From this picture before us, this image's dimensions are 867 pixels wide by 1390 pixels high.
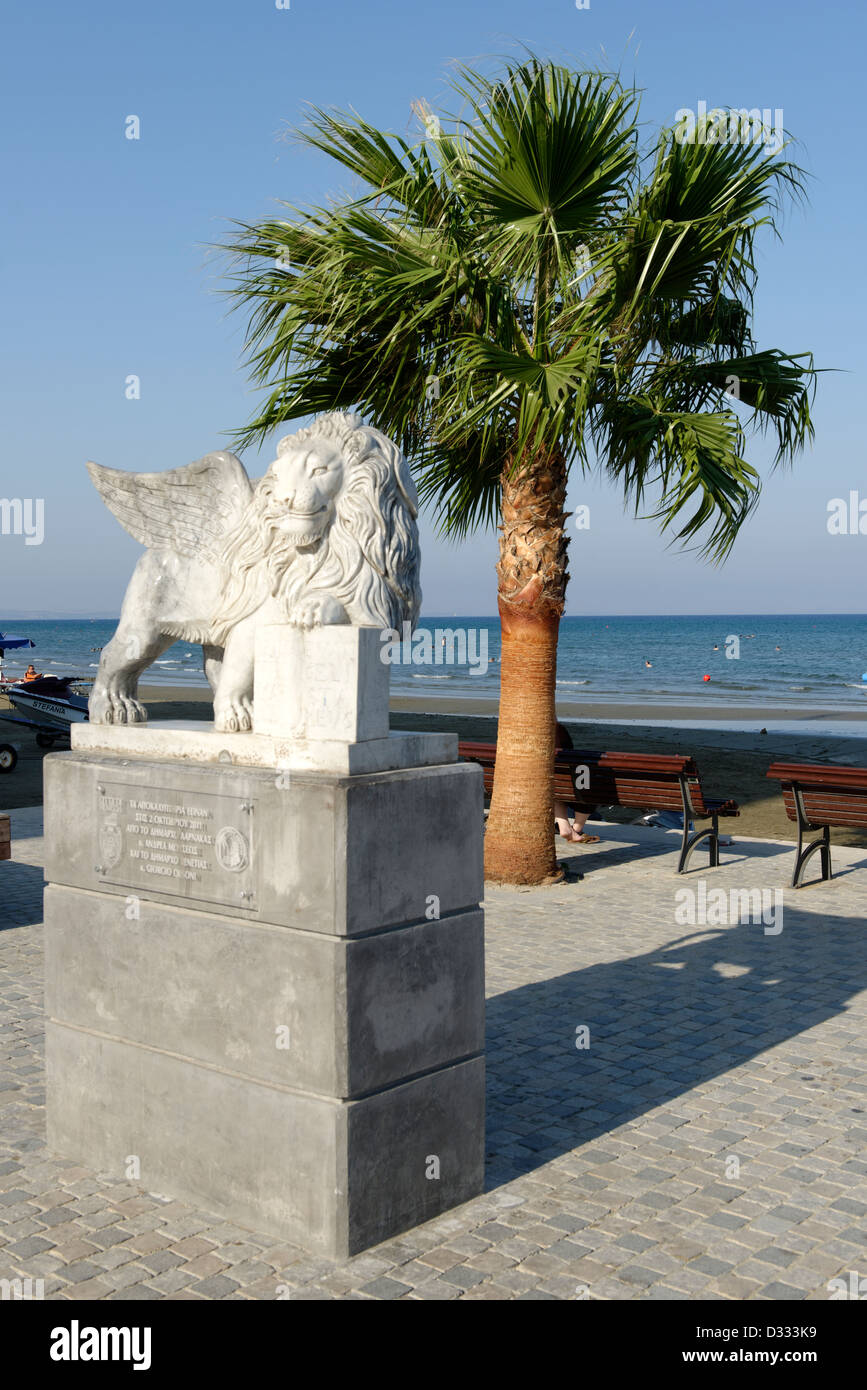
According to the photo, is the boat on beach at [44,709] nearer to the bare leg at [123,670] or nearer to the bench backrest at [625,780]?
the bench backrest at [625,780]

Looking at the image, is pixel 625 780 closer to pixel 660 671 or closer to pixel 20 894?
pixel 20 894

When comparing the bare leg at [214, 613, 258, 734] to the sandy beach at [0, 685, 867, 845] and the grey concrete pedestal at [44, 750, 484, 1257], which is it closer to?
the grey concrete pedestal at [44, 750, 484, 1257]

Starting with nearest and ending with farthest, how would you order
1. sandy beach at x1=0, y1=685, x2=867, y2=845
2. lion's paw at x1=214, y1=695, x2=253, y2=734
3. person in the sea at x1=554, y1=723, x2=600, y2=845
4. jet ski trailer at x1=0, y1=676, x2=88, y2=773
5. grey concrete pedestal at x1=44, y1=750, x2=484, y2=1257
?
grey concrete pedestal at x1=44, y1=750, x2=484, y2=1257, lion's paw at x1=214, y1=695, x2=253, y2=734, person in the sea at x1=554, y1=723, x2=600, y2=845, sandy beach at x1=0, y1=685, x2=867, y2=845, jet ski trailer at x1=0, y1=676, x2=88, y2=773

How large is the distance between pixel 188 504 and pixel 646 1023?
3522mm

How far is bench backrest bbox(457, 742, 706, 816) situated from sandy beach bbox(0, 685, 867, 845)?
107 inches

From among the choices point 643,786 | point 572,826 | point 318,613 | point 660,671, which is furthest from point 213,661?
point 660,671

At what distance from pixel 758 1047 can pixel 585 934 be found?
86.5 inches

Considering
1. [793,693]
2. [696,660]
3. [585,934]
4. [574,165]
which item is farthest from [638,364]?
[696,660]

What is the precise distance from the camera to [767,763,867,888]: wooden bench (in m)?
9.18

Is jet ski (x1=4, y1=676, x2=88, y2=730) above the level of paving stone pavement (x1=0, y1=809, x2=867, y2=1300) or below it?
above

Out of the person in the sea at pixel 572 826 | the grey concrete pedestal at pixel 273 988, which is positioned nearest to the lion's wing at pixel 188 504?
the grey concrete pedestal at pixel 273 988

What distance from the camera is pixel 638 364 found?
8.88 metres

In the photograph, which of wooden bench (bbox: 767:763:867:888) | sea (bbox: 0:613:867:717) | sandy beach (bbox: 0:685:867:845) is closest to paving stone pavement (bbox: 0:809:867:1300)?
wooden bench (bbox: 767:763:867:888)

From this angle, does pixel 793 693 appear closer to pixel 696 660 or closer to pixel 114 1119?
pixel 696 660
